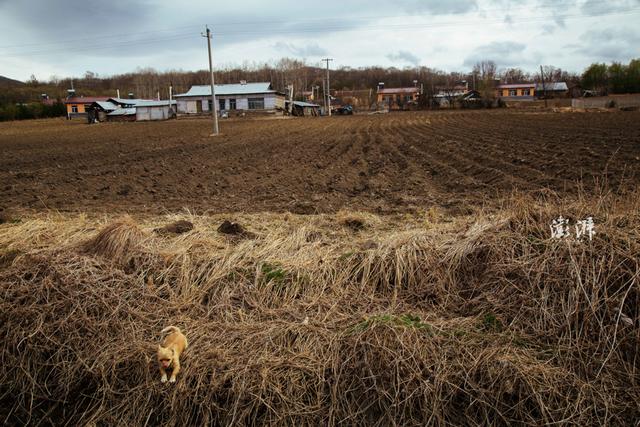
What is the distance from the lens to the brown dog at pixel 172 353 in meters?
3.03

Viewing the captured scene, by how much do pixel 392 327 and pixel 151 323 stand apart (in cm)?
196

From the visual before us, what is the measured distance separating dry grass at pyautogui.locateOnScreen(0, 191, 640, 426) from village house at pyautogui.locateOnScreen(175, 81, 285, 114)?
221 ft

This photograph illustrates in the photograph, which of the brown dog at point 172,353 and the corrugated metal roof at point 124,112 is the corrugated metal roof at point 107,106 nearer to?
the corrugated metal roof at point 124,112

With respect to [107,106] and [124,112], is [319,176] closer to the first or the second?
[124,112]

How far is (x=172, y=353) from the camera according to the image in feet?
10.1

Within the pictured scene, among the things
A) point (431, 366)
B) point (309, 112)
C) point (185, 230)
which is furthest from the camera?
point (309, 112)

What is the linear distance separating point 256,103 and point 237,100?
306cm

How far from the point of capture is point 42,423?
3.27 metres

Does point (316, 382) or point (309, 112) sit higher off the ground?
point (309, 112)

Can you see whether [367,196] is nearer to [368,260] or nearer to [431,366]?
[368,260]

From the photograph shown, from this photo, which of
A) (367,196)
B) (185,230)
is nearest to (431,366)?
(185,230)

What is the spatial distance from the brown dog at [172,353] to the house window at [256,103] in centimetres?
6970

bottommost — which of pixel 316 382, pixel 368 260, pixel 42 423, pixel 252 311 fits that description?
pixel 42 423

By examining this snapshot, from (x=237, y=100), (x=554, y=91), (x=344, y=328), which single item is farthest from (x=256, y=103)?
(x=344, y=328)
